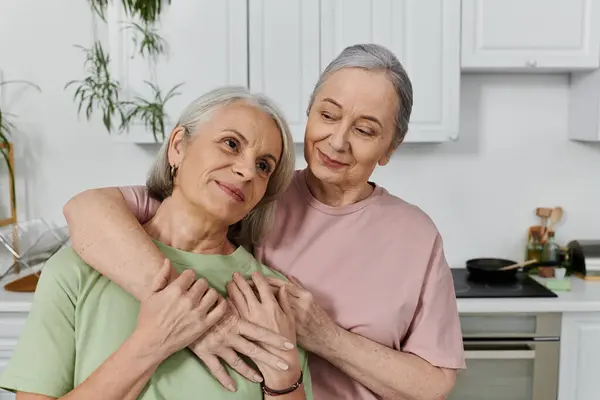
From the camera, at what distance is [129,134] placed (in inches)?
99.7

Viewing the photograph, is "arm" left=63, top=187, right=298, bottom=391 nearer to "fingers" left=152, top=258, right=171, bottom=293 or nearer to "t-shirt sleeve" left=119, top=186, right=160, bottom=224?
"fingers" left=152, top=258, right=171, bottom=293

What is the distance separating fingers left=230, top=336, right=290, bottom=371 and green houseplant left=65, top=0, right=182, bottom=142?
1.51m

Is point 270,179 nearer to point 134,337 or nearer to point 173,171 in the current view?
point 173,171

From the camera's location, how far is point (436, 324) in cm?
134

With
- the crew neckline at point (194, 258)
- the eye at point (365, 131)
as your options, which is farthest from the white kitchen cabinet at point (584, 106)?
the crew neckline at point (194, 258)

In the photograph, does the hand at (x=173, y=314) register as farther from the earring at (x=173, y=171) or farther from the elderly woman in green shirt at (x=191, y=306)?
the earring at (x=173, y=171)

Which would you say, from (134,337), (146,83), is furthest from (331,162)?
(146,83)

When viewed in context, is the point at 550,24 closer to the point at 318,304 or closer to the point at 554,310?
the point at 554,310

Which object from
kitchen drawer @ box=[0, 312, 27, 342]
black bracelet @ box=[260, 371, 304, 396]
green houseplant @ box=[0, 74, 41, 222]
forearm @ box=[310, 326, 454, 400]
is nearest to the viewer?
black bracelet @ box=[260, 371, 304, 396]

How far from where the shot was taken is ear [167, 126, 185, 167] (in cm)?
124

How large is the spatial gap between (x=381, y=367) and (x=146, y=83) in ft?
5.22

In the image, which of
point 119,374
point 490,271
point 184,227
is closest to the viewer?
point 119,374

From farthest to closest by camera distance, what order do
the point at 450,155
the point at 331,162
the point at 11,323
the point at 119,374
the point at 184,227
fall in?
the point at 450,155
the point at 11,323
the point at 331,162
the point at 184,227
the point at 119,374

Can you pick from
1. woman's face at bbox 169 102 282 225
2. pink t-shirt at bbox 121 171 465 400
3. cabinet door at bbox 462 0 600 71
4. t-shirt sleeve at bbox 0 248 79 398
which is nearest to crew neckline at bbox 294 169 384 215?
pink t-shirt at bbox 121 171 465 400
